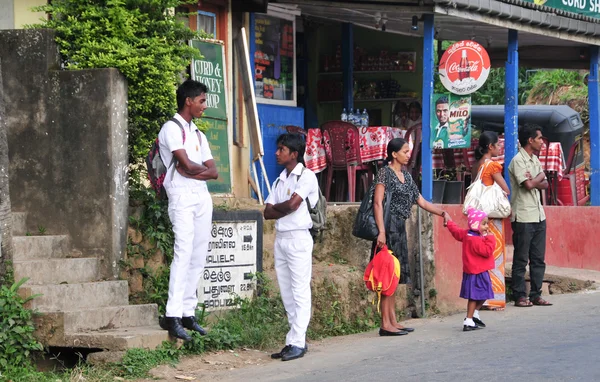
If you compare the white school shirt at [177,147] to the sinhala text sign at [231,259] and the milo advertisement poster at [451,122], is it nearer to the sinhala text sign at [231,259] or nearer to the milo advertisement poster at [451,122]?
the sinhala text sign at [231,259]

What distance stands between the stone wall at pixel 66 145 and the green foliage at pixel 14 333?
0.99 m

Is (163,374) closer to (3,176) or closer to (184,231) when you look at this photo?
(184,231)

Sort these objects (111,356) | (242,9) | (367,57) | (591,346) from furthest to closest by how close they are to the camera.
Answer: (367,57) < (242,9) < (591,346) < (111,356)

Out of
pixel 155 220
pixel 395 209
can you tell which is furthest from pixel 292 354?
pixel 395 209

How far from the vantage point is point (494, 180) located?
10.8 meters

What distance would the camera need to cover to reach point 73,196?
837 centimetres

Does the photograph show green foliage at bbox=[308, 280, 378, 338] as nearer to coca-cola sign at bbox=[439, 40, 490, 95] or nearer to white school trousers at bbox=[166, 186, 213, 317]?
white school trousers at bbox=[166, 186, 213, 317]

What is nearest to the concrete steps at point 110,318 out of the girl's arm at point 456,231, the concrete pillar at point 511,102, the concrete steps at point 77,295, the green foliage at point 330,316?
the concrete steps at point 77,295

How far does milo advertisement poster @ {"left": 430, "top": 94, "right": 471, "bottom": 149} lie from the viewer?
1229 cm

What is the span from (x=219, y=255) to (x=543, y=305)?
13.8 feet

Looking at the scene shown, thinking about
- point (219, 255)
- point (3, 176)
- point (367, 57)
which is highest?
point (367, 57)

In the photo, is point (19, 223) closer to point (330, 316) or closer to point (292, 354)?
point (292, 354)

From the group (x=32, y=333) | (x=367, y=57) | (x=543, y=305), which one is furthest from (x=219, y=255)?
(x=367, y=57)

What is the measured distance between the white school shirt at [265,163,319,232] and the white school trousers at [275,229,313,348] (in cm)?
6
